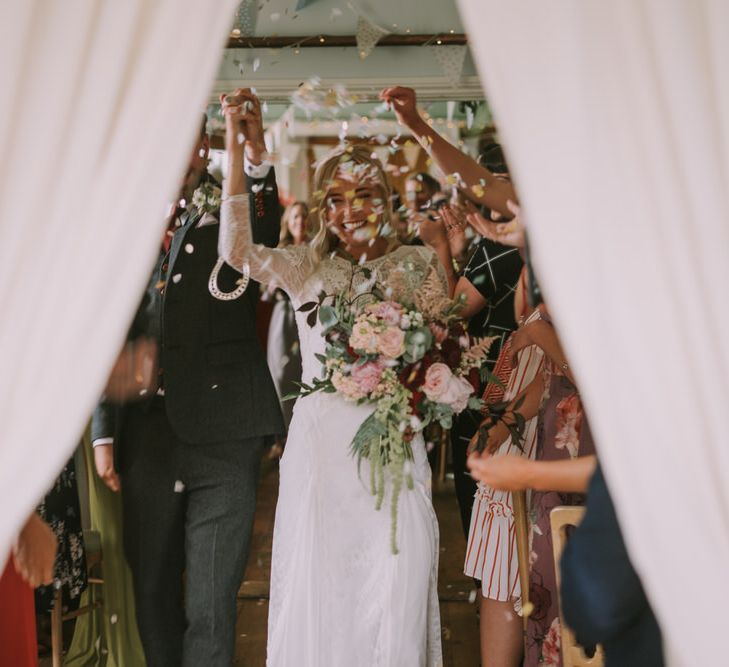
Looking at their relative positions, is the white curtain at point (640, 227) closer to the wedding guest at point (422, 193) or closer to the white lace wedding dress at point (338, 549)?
the white lace wedding dress at point (338, 549)

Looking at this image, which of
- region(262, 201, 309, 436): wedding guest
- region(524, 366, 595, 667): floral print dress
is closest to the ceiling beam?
region(262, 201, 309, 436): wedding guest

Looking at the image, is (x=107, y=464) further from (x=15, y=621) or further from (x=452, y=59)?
(x=452, y=59)

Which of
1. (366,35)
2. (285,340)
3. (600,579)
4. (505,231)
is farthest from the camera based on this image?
(285,340)

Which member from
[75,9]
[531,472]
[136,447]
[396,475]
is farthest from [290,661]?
[75,9]

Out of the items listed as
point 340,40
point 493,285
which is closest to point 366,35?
point 340,40

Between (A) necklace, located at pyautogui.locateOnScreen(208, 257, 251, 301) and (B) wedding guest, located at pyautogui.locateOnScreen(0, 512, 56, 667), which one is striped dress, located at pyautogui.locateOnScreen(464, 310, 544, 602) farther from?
(B) wedding guest, located at pyautogui.locateOnScreen(0, 512, 56, 667)

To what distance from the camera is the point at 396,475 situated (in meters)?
2.67

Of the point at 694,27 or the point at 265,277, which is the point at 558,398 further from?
the point at 694,27

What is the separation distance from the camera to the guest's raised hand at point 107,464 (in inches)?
112

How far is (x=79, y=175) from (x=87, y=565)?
2.02 meters

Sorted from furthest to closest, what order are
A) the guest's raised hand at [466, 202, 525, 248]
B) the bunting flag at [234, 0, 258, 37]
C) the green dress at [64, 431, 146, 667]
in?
the bunting flag at [234, 0, 258, 37] < the green dress at [64, 431, 146, 667] < the guest's raised hand at [466, 202, 525, 248]

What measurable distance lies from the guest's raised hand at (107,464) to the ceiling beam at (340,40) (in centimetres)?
195

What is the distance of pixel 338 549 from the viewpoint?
2.73 m

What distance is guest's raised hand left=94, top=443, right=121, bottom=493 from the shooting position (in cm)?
285
